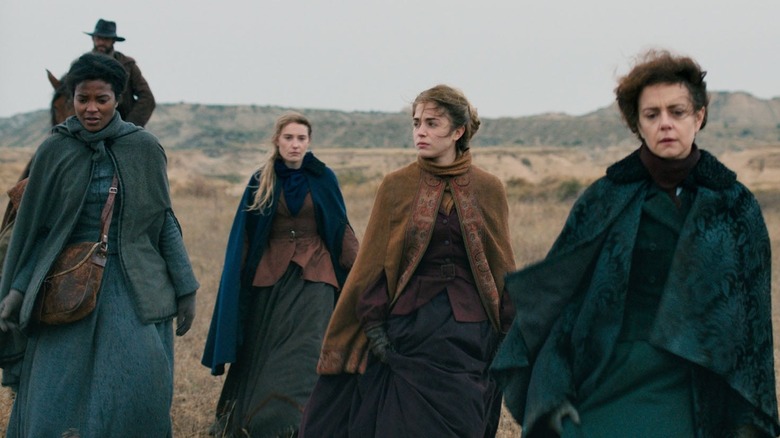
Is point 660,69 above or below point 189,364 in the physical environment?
above

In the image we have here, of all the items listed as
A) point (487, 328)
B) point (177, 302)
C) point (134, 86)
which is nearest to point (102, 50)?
point (134, 86)

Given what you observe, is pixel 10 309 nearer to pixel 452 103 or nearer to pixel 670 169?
pixel 452 103

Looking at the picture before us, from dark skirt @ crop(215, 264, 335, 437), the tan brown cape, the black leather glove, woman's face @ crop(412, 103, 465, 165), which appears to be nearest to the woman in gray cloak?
the tan brown cape

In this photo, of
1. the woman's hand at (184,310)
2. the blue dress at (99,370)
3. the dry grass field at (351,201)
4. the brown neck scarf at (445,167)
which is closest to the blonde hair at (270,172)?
the dry grass field at (351,201)

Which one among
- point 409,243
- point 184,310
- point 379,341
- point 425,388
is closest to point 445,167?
point 409,243

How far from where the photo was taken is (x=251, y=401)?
7.31 metres

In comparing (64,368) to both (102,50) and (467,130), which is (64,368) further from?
(102,50)

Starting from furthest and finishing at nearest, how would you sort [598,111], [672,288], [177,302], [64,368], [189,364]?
[598,111] < [189,364] < [177,302] < [64,368] < [672,288]

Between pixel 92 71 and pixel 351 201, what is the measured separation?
2374 centimetres

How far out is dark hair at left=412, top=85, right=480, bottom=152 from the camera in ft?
18.7

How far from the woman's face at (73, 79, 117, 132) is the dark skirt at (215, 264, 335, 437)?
227cm

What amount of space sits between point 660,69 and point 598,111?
122 metres

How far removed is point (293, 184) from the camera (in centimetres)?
756

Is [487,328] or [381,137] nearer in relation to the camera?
[487,328]
